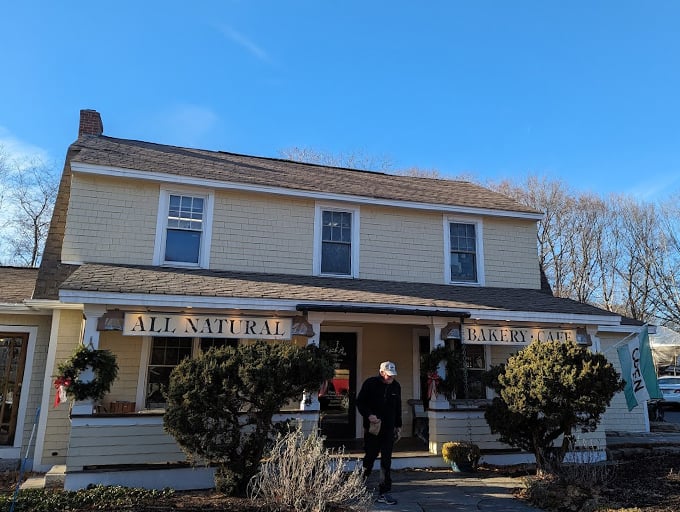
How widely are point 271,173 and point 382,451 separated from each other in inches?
276

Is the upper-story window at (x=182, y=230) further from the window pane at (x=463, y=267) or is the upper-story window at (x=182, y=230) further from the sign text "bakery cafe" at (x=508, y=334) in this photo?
the window pane at (x=463, y=267)

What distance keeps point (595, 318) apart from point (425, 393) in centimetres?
388

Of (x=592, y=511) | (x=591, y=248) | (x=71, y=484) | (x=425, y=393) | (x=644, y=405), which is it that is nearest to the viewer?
(x=592, y=511)

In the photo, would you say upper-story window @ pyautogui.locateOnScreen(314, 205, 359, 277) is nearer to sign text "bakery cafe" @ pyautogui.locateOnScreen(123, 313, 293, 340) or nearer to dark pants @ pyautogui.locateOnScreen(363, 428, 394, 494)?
sign text "bakery cafe" @ pyautogui.locateOnScreen(123, 313, 293, 340)

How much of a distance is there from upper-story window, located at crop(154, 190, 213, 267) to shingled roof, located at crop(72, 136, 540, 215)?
0.55 metres

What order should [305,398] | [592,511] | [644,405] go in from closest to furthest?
[592,511] → [305,398] → [644,405]

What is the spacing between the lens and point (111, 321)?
7598 millimetres

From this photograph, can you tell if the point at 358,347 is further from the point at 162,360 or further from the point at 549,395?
the point at 549,395

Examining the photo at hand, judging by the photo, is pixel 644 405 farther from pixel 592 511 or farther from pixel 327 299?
pixel 327 299

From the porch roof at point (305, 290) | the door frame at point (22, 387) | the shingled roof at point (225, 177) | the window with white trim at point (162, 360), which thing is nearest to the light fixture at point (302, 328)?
the porch roof at point (305, 290)

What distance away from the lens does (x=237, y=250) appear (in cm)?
1017

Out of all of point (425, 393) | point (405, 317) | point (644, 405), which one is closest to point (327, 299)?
point (405, 317)

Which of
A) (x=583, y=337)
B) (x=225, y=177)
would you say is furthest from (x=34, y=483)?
(x=583, y=337)

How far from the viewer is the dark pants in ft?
21.6
